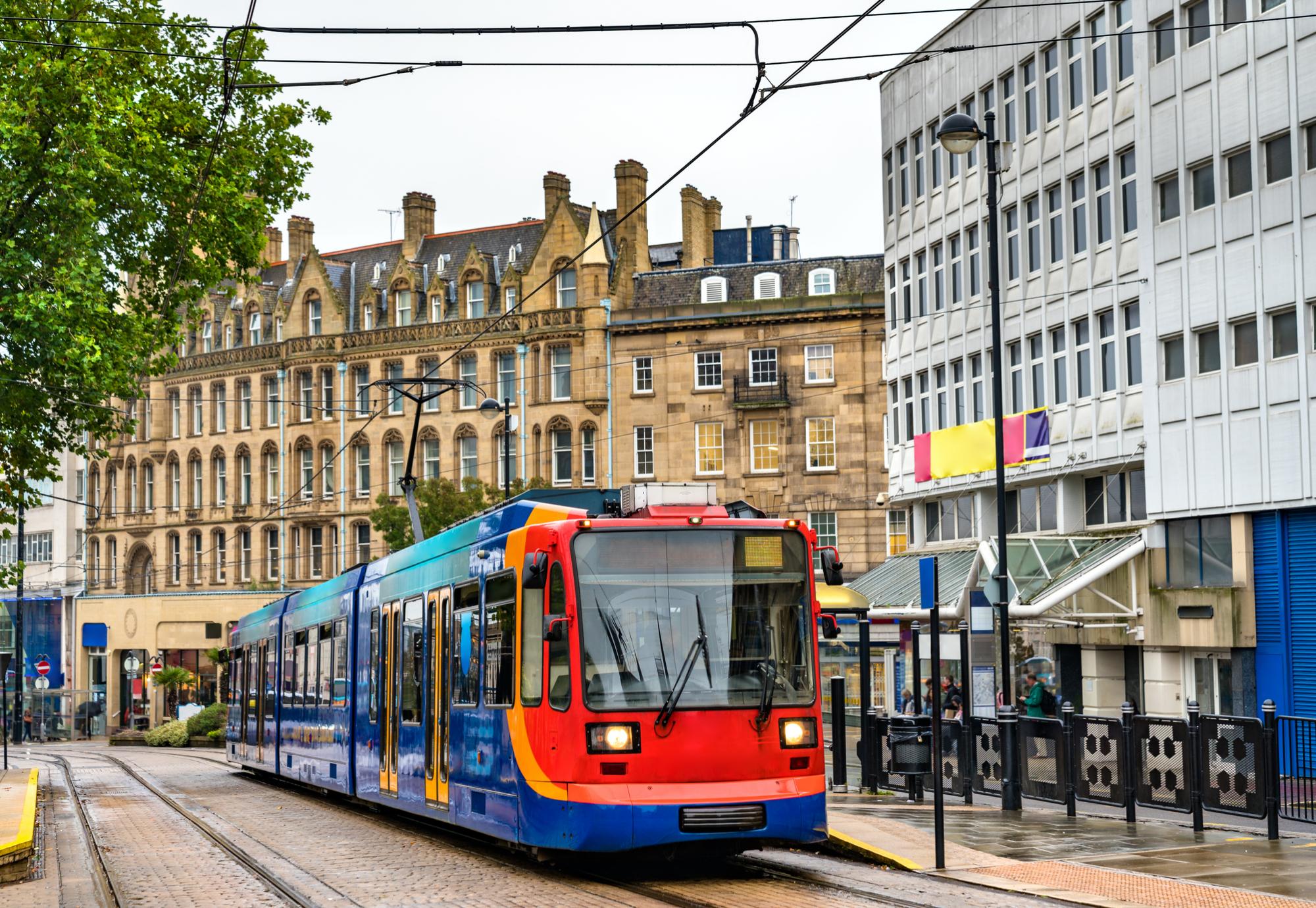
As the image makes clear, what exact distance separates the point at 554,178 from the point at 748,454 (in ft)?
47.9

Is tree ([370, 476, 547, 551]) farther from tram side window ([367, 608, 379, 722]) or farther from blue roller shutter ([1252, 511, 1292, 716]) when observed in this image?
tram side window ([367, 608, 379, 722])

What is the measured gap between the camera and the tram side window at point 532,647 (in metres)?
14.5

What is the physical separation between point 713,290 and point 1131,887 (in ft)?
180

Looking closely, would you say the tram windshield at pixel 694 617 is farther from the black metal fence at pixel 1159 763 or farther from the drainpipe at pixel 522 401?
the drainpipe at pixel 522 401

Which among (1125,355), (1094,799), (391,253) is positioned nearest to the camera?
(1094,799)

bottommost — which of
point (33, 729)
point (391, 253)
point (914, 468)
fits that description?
point (33, 729)

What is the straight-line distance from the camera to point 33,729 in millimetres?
70750

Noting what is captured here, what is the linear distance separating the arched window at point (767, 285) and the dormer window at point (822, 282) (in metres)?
1.32

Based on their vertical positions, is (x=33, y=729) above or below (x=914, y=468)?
below

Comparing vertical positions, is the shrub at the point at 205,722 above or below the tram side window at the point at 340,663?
below

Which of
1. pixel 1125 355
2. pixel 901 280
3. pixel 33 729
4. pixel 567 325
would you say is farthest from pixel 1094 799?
pixel 33 729

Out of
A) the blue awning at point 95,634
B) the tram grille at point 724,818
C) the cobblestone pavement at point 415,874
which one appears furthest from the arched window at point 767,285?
the tram grille at point 724,818

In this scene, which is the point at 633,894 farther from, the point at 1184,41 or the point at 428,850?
the point at 1184,41

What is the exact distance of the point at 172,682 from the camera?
6694cm
